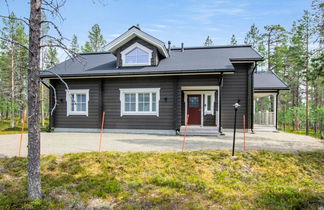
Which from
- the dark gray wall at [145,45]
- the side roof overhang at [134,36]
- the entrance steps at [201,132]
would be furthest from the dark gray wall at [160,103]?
the side roof overhang at [134,36]

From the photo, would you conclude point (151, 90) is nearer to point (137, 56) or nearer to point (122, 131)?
point (137, 56)

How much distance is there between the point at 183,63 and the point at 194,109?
9.72 ft

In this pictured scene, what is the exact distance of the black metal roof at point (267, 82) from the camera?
1340cm

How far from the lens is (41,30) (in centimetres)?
360

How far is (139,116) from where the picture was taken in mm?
11234

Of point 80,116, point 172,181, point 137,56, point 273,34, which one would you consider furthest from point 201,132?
point 273,34

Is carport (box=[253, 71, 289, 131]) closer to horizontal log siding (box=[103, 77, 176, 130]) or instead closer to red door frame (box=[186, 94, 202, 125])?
red door frame (box=[186, 94, 202, 125])

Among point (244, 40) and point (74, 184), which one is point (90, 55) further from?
point (244, 40)

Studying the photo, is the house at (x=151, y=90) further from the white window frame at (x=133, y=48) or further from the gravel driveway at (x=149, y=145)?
the gravel driveway at (x=149, y=145)

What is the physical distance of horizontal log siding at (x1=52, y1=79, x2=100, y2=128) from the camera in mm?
11672

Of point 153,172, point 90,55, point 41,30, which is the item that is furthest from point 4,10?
point 90,55

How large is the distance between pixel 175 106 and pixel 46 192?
767 cm

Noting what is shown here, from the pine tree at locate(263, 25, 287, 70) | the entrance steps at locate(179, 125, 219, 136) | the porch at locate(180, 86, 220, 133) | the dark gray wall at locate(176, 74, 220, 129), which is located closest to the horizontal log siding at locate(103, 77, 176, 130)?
the dark gray wall at locate(176, 74, 220, 129)

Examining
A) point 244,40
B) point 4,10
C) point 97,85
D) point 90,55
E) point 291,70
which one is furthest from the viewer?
point 244,40
